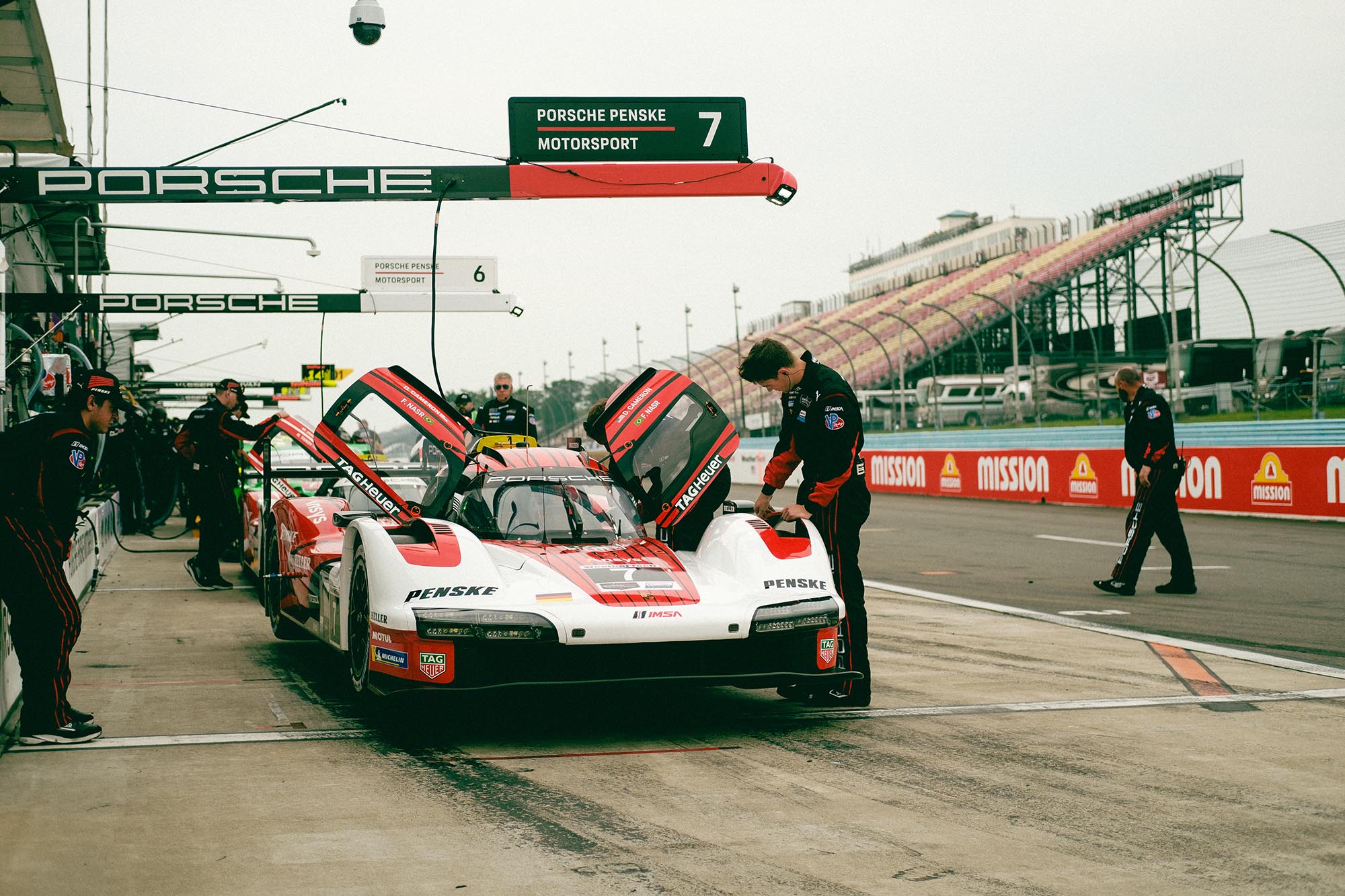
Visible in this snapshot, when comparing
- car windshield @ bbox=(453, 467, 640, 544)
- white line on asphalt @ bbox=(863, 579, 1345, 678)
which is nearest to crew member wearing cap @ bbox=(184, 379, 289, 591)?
white line on asphalt @ bbox=(863, 579, 1345, 678)

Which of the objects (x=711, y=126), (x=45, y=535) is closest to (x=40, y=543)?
(x=45, y=535)

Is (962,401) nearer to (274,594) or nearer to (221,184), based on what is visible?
(221,184)

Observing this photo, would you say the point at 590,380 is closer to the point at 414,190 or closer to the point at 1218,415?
the point at 1218,415

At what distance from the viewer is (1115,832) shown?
420cm

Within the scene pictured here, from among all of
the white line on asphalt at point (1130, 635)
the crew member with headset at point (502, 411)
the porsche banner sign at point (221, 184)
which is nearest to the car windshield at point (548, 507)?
the white line on asphalt at point (1130, 635)

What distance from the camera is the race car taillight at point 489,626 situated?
5.43m

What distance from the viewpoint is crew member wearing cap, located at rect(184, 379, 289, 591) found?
12672 millimetres

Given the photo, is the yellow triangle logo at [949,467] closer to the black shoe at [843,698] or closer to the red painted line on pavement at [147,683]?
the black shoe at [843,698]

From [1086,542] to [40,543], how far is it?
12.8 m

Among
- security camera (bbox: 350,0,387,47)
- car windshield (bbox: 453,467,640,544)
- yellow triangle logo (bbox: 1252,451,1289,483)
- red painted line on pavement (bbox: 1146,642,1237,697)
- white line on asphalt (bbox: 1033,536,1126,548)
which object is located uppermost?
security camera (bbox: 350,0,387,47)

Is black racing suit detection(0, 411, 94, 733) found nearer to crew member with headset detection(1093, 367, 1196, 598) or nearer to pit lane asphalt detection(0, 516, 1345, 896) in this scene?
pit lane asphalt detection(0, 516, 1345, 896)

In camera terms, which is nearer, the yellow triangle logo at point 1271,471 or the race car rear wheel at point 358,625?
the race car rear wheel at point 358,625

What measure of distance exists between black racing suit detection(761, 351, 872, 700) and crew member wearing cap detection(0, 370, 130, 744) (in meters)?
2.99

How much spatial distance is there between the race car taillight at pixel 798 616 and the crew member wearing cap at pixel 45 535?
283 cm
